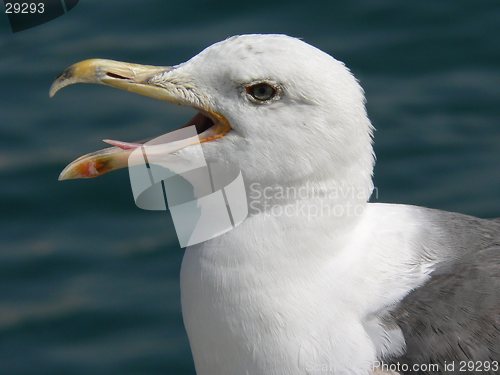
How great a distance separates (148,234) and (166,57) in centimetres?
133

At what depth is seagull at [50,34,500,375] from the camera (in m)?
4.27

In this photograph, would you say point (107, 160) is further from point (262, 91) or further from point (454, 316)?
point (454, 316)

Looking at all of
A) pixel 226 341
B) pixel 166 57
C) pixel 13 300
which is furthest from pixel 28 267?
pixel 226 341

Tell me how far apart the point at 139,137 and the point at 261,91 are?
9.26 feet

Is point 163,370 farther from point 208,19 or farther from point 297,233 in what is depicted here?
point 208,19

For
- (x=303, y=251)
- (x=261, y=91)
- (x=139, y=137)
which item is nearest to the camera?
(x=261, y=91)

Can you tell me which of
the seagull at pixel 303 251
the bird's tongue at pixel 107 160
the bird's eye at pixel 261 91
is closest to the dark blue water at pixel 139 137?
the seagull at pixel 303 251

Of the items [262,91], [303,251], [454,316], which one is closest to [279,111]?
[262,91]

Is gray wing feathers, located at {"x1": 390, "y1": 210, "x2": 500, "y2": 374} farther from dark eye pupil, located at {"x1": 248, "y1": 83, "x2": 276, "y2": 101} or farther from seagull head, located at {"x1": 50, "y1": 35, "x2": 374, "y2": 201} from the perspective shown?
dark eye pupil, located at {"x1": 248, "y1": 83, "x2": 276, "y2": 101}

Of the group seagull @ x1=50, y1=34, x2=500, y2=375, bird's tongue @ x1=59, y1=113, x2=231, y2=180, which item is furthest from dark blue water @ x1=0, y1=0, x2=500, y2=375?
bird's tongue @ x1=59, y1=113, x2=231, y2=180

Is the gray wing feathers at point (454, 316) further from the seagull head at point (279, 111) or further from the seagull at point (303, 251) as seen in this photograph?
the seagull head at point (279, 111)

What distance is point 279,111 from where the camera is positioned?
4.29 m

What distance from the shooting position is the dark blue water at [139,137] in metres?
6.32

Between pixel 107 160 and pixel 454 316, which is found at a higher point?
pixel 107 160
